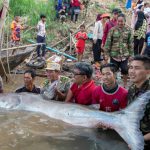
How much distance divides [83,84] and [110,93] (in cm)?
77

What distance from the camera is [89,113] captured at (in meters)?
5.63

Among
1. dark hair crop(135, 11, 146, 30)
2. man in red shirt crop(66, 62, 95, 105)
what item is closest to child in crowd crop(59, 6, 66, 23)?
dark hair crop(135, 11, 146, 30)

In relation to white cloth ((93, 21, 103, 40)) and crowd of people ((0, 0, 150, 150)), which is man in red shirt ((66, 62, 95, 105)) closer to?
crowd of people ((0, 0, 150, 150))

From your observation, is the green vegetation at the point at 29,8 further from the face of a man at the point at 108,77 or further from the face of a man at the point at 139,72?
the face of a man at the point at 139,72

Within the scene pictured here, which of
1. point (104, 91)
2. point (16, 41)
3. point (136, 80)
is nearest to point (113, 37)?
point (104, 91)

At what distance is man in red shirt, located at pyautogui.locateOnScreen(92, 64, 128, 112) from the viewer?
18.5 feet

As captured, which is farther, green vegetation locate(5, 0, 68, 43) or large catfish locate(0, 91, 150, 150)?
green vegetation locate(5, 0, 68, 43)

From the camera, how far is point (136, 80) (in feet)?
16.6

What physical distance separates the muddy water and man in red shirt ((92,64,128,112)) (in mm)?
465

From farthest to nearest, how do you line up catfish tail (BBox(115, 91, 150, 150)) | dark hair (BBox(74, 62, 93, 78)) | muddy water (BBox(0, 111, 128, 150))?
dark hair (BBox(74, 62, 93, 78)) < muddy water (BBox(0, 111, 128, 150)) < catfish tail (BBox(115, 91, 150, 150))

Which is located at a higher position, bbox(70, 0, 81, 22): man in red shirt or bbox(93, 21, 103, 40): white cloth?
bbox(70, 0, 81, 22): man in red shirt

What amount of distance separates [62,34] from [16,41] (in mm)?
2409

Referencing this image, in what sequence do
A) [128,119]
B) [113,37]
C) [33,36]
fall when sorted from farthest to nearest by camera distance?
[33,36] < [113,37] < [128,119]

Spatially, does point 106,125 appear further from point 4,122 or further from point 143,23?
point 143,23
